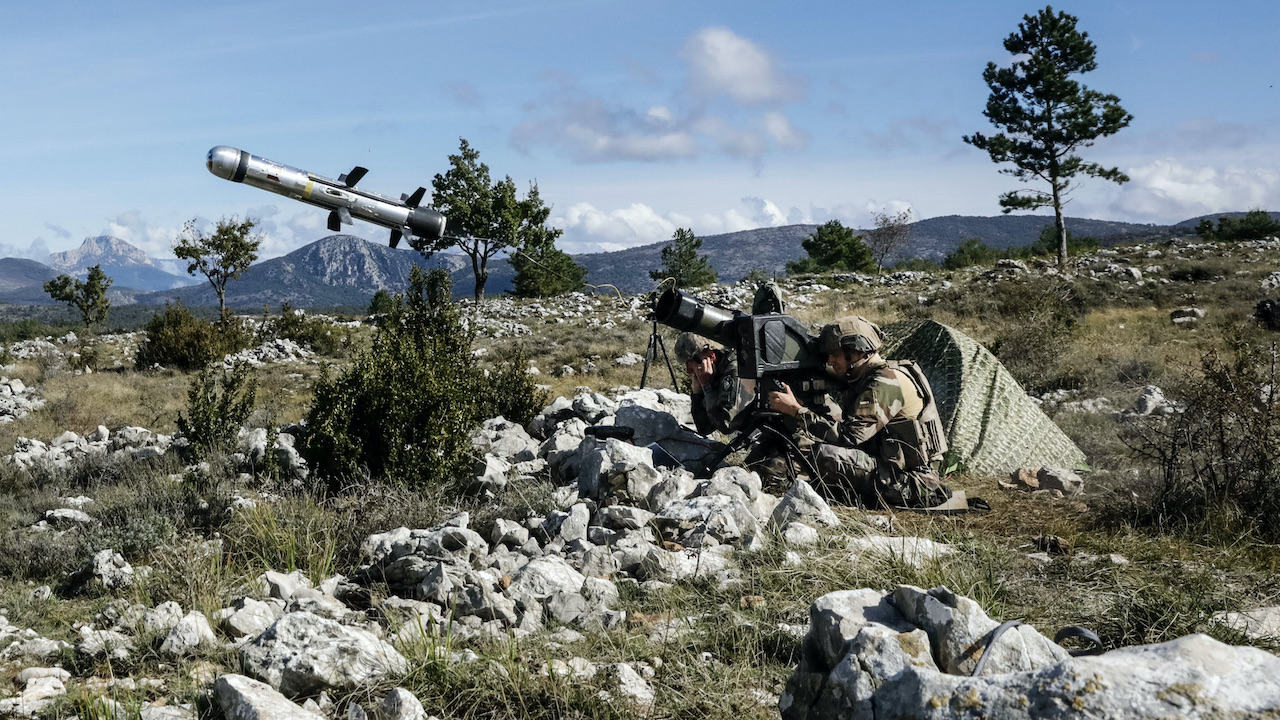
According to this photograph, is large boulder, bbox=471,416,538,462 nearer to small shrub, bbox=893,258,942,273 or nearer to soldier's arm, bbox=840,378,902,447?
soldier's arm, bbox=840,378,902,447

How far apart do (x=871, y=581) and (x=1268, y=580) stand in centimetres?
185

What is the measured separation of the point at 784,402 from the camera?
242 inches

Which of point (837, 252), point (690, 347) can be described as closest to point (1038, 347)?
point (690, 347)

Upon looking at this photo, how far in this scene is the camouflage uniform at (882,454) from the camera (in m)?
5.95

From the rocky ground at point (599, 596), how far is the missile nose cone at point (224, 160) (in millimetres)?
3058

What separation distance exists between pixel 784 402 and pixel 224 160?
678 cm

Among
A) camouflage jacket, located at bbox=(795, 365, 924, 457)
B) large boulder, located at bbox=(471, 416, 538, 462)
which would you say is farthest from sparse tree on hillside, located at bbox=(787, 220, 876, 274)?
camouflage jacket, located at bbox=(795, 365, 924, 457)

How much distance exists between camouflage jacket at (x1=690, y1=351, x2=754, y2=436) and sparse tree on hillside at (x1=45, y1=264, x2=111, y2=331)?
111 feet

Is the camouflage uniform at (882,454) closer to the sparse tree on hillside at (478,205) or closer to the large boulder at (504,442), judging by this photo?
the large boulder at (504,442)

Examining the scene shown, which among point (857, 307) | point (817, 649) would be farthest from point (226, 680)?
point (857, 307)

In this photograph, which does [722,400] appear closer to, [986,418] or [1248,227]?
[986,418]

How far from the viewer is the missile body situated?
30.7 feet

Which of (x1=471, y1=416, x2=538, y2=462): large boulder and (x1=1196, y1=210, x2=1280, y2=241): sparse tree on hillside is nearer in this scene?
(x1=471, y1=416, x2=538, y2=462): large boulder

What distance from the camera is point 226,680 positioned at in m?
2.91
